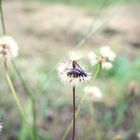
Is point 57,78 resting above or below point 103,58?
above

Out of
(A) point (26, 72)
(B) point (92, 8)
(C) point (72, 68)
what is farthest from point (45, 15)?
(C) point (72, 68)

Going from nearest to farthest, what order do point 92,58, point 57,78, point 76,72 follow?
point 76,72 < point 92,58 < point 57,78

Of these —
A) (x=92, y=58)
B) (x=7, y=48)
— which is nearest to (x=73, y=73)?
(x=92, y=58)

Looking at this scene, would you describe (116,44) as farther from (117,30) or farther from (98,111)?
(98,111)

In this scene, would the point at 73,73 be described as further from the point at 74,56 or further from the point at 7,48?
the point at 7,48

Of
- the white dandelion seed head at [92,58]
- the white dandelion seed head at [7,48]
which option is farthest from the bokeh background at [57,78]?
the white dandelion seed head at [7,48]
